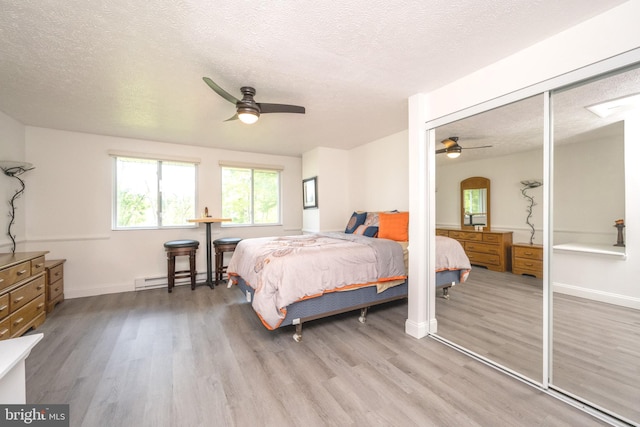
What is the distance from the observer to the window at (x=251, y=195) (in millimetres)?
4906

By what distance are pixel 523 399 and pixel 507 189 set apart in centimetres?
164

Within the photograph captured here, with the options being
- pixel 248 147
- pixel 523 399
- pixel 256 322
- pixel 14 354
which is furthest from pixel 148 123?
pixel 523 399

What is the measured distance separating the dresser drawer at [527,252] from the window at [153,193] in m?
4.66

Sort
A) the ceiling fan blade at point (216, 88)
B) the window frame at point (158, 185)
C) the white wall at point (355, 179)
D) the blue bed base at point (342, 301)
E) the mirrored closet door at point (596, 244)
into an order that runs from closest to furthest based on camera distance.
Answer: the mirrored closet door at point (596, 244)
the ceiling fan blade at point (216, 88)
the blue bed base at point (342, 301)
the white wall at point (355, 179)
the window frame at point (158, 185)

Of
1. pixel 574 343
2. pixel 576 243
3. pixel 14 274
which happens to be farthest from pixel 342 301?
pixel 14 274

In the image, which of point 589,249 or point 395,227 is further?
point 395,227

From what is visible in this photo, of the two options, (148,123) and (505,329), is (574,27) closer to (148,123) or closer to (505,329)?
(505,329)

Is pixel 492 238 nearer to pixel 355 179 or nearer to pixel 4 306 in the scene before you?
pixel 355 179

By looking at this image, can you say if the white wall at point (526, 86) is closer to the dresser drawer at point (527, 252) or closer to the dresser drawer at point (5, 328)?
the dresser drawer at point (527, 252)

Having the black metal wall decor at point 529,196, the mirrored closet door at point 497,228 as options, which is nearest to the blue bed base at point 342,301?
the mirrored closet door at point 497,228

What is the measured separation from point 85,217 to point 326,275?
389cm

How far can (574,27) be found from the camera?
161 centimetres

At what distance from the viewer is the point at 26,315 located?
256cm

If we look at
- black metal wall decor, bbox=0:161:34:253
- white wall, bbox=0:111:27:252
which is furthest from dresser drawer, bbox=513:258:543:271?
white wall, bbox=0:111:27:252
